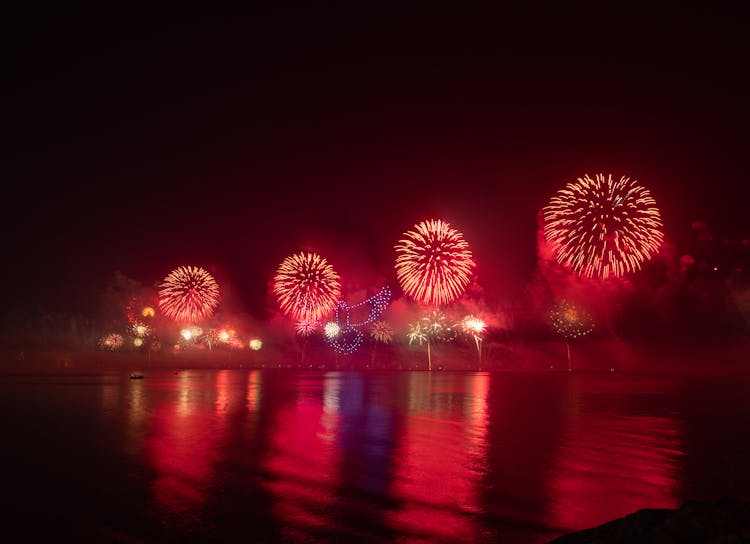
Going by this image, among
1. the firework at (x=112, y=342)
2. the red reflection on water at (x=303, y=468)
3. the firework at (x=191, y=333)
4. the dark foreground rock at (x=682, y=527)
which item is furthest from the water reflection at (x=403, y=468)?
the firework at (x=112, y=342)

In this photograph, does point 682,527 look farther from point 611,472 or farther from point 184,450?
point 184,450

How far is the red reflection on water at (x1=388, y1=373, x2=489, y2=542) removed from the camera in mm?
13422

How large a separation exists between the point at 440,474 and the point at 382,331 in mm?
97934

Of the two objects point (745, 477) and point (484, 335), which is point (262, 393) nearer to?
point (745, 477)

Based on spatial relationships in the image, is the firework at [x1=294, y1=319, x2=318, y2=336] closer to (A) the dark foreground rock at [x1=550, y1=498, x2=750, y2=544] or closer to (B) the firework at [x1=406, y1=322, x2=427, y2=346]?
(B) the firework at [x1=406, y1=322, x2=427, y2=346]

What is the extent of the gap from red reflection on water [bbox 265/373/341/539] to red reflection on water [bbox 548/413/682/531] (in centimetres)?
501

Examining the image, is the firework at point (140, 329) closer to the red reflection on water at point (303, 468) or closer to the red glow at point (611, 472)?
the red reflection on water at point (303, 468)

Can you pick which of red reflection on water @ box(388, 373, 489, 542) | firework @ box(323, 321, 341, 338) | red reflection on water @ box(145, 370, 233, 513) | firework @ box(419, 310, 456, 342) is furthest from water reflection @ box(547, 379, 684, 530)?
firework @ box(323, 321, 341, 338)

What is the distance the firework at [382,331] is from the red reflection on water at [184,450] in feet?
248

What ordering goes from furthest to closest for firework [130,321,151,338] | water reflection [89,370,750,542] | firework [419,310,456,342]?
firework [130,321,151,338], firework [419,310,456,342], water reflection [89,370,750,542]

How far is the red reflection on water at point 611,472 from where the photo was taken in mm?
14867

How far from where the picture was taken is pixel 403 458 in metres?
21.6

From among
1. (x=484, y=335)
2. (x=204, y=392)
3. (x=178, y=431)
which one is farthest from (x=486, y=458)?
(x=484, y=335)

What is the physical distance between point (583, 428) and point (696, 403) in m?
19.7
